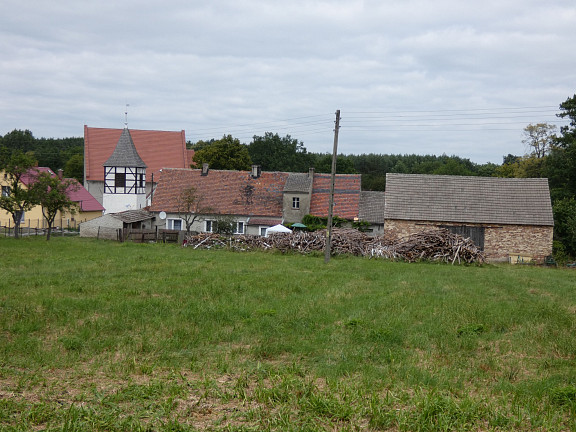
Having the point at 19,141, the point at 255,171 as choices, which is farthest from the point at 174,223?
the point at 19,141

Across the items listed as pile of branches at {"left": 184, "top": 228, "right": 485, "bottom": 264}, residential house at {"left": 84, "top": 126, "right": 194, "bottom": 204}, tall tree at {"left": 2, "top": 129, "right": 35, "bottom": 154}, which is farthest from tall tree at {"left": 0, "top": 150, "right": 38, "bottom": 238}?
tall tree at {"left": 2, "top": 129, "right": 35, "bottom": 154}

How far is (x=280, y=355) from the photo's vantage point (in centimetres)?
930

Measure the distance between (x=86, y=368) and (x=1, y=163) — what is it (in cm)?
3373

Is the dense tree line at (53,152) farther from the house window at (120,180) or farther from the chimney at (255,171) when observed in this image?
the chimney at (255,171)

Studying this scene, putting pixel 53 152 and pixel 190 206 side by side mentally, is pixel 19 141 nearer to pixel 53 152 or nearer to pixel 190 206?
pixel 53 152

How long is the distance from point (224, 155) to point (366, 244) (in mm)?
35633

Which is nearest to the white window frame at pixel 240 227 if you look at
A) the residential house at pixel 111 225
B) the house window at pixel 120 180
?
the residential house at pixel 111 225

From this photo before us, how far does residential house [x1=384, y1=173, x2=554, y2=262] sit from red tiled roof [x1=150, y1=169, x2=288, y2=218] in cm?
1048

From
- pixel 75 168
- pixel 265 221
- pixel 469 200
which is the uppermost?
pixel 75 168

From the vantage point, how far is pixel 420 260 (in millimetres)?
28438

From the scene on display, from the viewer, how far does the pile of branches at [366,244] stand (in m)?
28.8

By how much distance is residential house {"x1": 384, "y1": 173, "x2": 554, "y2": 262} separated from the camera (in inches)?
1437

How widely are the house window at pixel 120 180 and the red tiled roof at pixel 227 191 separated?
4.99 metres

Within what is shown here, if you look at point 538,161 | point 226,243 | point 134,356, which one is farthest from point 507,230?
point 134,356
